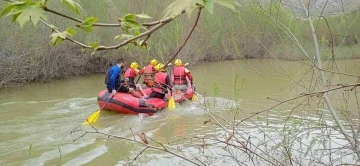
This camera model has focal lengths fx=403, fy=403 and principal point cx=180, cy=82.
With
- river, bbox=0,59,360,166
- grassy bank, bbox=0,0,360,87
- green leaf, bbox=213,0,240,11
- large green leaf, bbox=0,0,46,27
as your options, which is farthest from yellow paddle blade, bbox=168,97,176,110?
green leaf, bbox=213,0,240,11

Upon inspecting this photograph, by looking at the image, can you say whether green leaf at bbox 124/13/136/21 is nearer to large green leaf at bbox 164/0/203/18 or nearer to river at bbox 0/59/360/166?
large green leaf at bbox 164/0/203/18

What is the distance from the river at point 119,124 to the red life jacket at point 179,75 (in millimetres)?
717

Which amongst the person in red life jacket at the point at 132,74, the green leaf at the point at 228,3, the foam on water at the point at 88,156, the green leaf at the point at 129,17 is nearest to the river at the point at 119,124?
the foam on water at the point at 88,156

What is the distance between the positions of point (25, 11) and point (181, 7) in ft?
1.42

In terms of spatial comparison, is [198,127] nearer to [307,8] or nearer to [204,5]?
[307,8]

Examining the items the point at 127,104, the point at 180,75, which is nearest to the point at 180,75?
the point at 180,75

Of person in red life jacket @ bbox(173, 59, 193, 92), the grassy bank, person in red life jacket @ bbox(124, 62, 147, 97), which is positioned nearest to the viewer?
person in red life jacket @ bbox(124, 62, 147, 97)

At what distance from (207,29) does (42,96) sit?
10.8 meters

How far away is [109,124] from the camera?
9.53 meters

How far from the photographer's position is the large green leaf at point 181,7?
829 millimetres

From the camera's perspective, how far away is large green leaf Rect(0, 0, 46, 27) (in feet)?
3.28

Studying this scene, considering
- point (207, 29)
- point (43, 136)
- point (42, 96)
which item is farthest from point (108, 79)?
point (207, 29)

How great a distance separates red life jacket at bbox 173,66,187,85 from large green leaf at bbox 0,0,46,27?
10509 mm

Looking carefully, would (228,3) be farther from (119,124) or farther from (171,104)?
(171,104)
